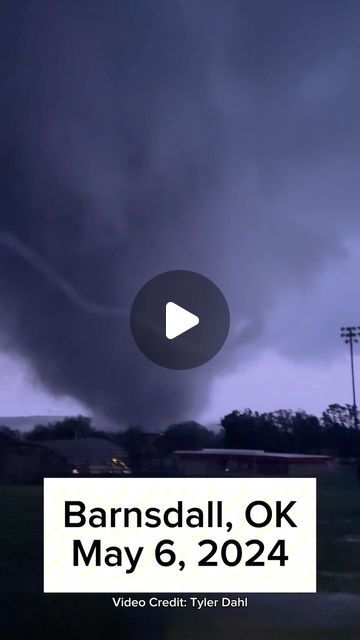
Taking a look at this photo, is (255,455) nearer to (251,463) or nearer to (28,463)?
(251,463)

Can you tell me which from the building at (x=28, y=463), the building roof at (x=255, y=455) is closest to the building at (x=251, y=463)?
the building roof at (x=255, y=455)

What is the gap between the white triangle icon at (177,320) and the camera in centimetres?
172

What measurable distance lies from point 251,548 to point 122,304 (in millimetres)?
797

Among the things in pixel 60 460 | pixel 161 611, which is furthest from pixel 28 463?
pixel 161 611

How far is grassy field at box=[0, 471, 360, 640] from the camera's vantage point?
5.63 ft

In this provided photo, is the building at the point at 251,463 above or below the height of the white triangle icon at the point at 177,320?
below

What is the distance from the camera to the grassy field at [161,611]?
5.63 ft

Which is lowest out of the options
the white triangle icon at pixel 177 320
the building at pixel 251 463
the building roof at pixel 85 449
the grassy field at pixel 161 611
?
the grassy field at pixel 161 611

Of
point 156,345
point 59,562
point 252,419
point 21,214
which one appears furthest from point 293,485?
point 21,214

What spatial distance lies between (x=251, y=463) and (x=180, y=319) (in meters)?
0.46

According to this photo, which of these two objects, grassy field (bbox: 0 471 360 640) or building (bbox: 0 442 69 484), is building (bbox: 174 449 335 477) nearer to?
grassy field (bbox: 0 471 360 640)

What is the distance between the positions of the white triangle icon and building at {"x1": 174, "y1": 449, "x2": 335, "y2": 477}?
343 mm

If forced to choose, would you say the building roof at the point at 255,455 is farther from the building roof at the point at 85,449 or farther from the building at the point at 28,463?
the building at the point at 28,463

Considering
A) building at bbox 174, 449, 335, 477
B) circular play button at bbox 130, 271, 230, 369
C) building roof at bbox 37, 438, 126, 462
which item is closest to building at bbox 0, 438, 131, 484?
building roof at bbox 37, 438, 126, 462
